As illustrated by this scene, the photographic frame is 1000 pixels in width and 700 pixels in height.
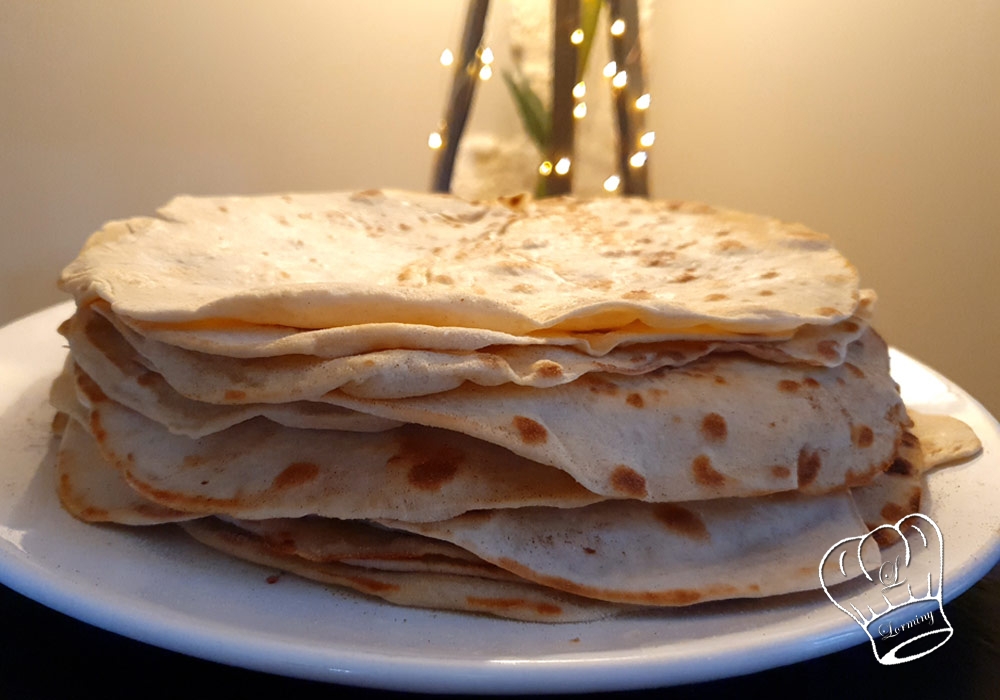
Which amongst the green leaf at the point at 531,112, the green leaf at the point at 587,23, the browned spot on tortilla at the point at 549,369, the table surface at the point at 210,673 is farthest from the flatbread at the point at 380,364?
the green leaf at the point at 531,112

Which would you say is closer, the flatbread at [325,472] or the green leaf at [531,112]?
the flatbread at [325,472]

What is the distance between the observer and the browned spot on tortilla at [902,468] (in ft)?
2.80

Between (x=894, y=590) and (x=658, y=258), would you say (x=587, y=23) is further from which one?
(x=894, y=590)

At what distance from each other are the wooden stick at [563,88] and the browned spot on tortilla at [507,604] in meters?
1.45

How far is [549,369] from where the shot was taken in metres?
0.66

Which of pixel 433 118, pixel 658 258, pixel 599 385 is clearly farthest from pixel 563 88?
pixel 599 385

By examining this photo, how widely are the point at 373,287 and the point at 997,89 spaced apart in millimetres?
1574

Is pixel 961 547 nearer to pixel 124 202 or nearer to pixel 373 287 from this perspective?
pixel 373 287

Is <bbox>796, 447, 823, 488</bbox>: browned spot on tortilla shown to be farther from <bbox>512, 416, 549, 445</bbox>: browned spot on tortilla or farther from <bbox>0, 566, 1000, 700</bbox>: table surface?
<bbox>512, 416, 549, 445</bbox>: browned spot on tortilla

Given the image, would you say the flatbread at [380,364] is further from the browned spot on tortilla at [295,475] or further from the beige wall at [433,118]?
the beige wall at [433,118]

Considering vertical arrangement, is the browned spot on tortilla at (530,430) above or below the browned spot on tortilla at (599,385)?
below

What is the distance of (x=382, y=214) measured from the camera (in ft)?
4.26

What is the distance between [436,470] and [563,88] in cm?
142

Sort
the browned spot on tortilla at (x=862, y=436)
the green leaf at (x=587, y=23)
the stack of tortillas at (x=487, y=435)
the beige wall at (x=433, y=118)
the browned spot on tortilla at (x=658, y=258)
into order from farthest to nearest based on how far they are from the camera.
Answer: the green leaf at (x=587, y=23) < the beige wall at (x=433, y=118) < the browned spot on tortilla at (x=658, y=258) < the browned spot on tortilla at (x=862, y=436) < the stack of tortillas at (x=487, y=435)
